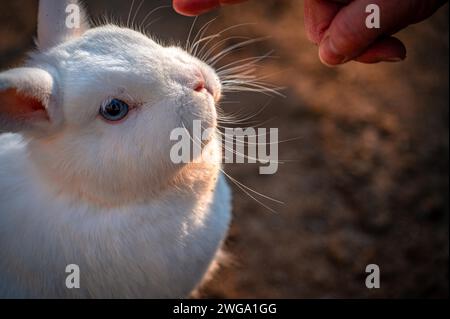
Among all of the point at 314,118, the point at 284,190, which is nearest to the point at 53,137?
the point at 284,190

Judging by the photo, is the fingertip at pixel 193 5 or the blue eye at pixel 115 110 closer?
the blue eye at pixel 115 110

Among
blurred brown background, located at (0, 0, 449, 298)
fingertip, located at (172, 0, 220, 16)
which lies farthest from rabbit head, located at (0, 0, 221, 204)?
blurred brown background, located at (0, 0, 449, 298)

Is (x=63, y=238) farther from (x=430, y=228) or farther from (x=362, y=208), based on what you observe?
(x=430, y=228)

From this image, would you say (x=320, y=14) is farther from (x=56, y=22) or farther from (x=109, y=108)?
(x=56, y=22)

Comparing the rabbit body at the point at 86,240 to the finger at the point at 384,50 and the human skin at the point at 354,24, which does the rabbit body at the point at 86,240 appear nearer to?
the human skin at the point at 354,24

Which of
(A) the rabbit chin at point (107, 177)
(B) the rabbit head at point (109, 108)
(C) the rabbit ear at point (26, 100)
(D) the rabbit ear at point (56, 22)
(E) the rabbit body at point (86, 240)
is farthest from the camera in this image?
(D) the rabbit ear at point (56, 22)

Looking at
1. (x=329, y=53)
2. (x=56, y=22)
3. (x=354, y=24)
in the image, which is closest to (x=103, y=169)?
(x=56, y=22)

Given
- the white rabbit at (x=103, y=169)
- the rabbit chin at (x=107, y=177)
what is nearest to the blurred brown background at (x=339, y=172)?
the white rabbit at (x=103, y=169)
